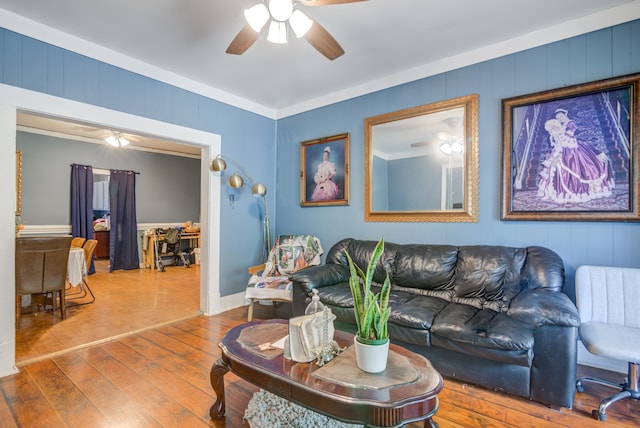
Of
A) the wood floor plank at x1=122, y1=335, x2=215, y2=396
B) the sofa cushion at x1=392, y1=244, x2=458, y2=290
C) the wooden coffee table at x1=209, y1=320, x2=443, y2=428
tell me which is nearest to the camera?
the wooden coffee table at x1=209, y1=320, x2=443, y2=428

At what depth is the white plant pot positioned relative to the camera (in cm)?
134

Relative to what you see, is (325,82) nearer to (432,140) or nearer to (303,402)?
(432,140)

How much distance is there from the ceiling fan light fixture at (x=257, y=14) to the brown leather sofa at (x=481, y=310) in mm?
2060

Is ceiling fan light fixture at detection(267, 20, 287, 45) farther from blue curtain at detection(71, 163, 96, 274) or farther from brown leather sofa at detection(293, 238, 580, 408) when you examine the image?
blue curtain at detection(71, 163, 96, 274)

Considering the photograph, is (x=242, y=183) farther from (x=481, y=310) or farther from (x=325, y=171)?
(x=481, y=310)

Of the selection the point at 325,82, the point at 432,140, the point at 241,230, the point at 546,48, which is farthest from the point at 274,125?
the point at 546,48

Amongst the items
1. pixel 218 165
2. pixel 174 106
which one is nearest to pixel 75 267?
pixel 218 165

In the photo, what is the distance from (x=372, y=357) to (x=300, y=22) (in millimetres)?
1943

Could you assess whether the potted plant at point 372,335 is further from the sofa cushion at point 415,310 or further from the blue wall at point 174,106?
the blue wall at point 174,106

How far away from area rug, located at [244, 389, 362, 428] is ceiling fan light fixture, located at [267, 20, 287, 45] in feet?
7.52

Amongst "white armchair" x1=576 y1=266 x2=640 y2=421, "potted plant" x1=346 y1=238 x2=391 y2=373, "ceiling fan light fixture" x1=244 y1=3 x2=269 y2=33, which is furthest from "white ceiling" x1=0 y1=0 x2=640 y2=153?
"potted plant" x1=346 y1=238 x2=391 y2=373

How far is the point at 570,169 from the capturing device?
2.49 m

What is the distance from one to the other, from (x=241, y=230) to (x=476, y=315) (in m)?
2.88

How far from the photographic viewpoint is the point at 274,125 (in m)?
4.59
